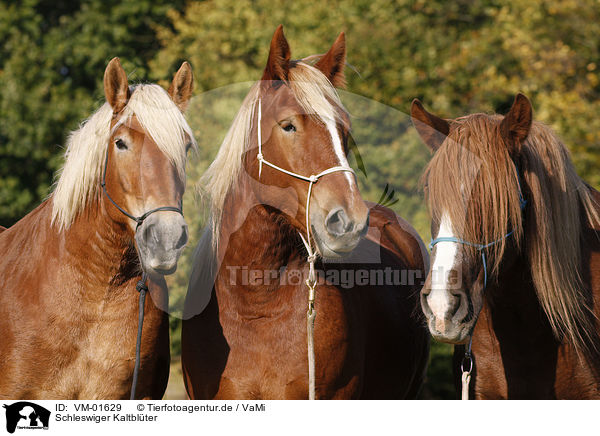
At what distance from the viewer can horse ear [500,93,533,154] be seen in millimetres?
3127

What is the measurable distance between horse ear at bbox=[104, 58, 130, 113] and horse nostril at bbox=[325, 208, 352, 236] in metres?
1.26

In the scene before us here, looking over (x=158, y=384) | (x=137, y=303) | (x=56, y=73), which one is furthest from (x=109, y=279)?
(x=56, y=73)

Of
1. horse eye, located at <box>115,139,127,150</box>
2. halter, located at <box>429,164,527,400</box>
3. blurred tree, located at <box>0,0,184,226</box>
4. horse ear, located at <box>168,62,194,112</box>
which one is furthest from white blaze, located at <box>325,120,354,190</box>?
blurred tree, located at <box>0,0,184,226</box>

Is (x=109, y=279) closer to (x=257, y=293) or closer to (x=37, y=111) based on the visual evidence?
(x=257, y=293)

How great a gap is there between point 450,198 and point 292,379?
1239 millimetres

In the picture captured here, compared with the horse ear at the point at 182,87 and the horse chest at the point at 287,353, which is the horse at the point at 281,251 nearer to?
the horse chest at the point at 287,353

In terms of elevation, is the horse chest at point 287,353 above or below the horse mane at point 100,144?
below

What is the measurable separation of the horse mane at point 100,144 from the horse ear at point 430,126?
1.21m

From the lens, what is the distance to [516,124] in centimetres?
319

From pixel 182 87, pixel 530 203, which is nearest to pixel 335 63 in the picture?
pixel 182 87

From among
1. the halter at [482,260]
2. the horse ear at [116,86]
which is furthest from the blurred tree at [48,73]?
the halter at [482,260]

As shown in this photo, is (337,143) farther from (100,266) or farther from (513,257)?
(100,266)

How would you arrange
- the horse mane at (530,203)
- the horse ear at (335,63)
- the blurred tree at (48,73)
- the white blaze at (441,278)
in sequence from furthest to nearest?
1. the blurred tree at (48,73)
2. the horse ear at (335,63)
3. the horse mane at (530,203)
4. the white blaze at (441,278)

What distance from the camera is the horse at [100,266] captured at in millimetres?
3328
